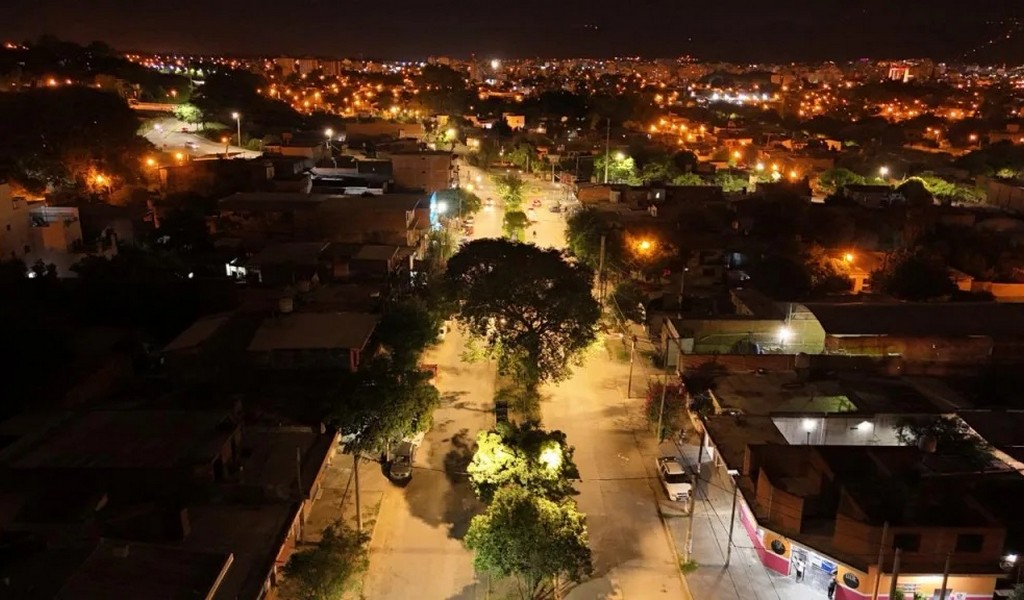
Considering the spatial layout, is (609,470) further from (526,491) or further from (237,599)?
(237,599)

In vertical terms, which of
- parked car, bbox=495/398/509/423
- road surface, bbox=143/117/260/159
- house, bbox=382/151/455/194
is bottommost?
parked car, bbox=495/398/509/423

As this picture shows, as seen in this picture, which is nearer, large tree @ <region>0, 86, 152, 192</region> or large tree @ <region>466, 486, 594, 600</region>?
large tree @ <region>466, 486, 594, 600</region>

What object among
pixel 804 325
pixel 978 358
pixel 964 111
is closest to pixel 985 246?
pixel 978 358

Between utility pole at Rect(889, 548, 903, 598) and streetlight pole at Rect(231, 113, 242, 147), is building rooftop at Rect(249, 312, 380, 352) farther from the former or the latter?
streetlight pole at Rect(231, 113, 242, 147)

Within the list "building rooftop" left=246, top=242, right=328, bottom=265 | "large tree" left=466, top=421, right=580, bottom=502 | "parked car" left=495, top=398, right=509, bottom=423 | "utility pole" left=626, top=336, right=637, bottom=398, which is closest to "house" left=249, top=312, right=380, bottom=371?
"parked car" left=495, top=398, right=509, bottom=423

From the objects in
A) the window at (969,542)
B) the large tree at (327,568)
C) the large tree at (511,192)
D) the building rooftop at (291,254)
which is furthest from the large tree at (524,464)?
the large tree at (511,192)

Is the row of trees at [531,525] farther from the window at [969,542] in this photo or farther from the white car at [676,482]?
the window at [969,542]

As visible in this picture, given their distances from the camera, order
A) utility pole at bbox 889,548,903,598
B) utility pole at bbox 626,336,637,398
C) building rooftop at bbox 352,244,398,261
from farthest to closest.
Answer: building rooftop at bbox 352,244,398,261
utility pole at bbox 626,336,637,398
utility pole at bbox 889,548,903,598

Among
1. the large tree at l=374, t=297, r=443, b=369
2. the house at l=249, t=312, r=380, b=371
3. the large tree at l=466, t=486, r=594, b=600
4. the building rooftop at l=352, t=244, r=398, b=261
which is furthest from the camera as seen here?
the building rooftop at l=352, t=244, r=398, b=261
